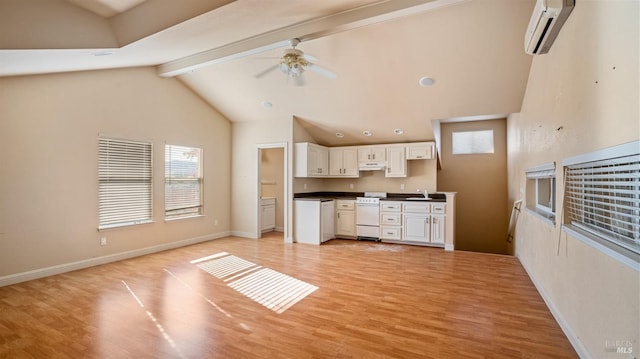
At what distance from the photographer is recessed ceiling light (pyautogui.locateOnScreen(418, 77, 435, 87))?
4.77 m

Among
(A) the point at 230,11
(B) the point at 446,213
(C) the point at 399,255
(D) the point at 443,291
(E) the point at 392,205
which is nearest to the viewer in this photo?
(A) the point at 230,11

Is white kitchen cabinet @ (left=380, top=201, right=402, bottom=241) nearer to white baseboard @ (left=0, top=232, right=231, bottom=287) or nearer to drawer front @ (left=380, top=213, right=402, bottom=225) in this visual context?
drawer front @ (left=380, top=213, right=402, bottom=225)

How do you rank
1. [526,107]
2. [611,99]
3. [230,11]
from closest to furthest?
[611,99]
[230,11]
[526,107]

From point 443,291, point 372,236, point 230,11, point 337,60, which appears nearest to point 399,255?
point 372,236

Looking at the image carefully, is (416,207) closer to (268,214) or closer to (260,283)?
(260,283)

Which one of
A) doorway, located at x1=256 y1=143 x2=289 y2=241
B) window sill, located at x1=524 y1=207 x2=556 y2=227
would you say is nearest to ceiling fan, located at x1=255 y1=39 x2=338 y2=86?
window sill, located at x1=524 y1=207 x2=556 y2=227

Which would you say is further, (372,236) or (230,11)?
(372,236)

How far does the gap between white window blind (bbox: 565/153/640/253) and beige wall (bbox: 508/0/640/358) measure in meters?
0.13

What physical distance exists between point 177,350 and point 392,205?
15.9 feet

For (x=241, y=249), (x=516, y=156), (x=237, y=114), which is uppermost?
A: (x=237, y=114)

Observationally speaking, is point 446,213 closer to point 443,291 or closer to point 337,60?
point 443,291

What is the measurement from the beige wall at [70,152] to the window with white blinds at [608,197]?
6026 millimetres

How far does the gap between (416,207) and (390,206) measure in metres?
0.53

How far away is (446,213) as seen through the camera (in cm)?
590
